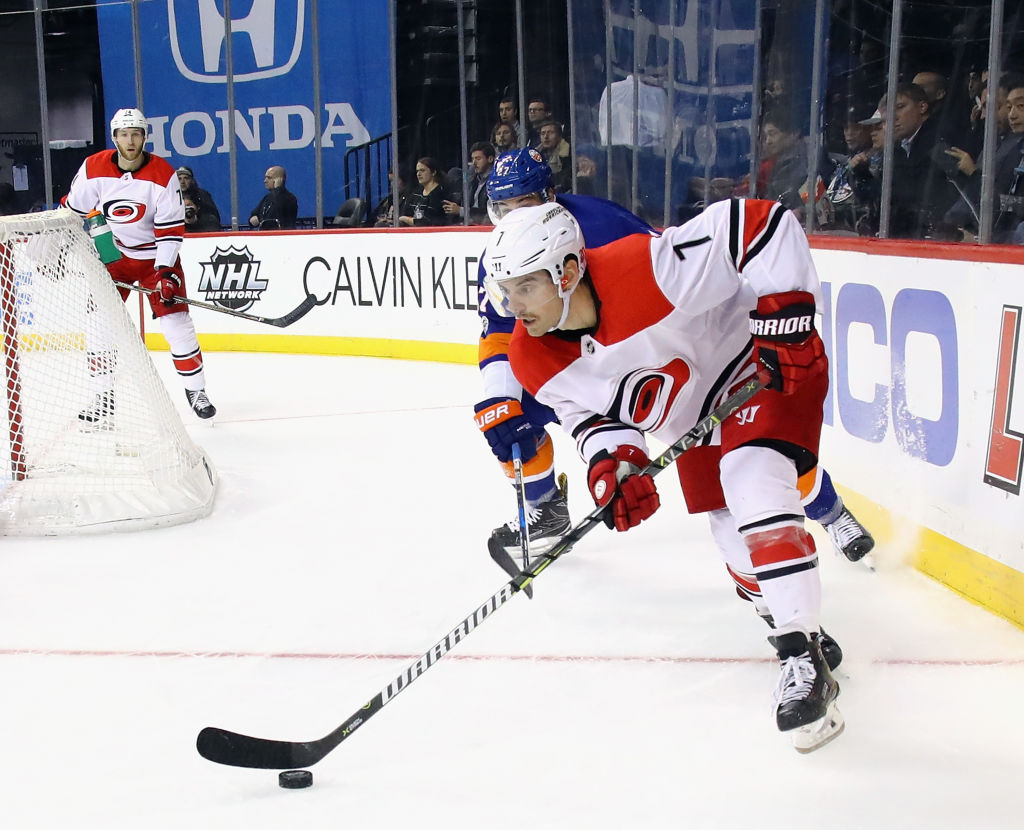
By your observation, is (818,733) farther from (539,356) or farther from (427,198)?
(427,198)

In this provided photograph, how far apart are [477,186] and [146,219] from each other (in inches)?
98.9

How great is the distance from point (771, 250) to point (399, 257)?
17.4ft

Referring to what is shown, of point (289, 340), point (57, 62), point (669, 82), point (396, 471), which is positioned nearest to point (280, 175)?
point (289, 340)

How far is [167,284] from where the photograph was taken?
5066mm

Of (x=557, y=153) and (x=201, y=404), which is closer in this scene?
(x=201, y=404)

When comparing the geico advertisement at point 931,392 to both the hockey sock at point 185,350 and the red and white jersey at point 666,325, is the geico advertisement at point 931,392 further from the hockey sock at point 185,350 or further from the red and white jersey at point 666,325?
the hockey sock at point 185,350

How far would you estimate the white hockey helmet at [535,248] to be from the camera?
1850mm

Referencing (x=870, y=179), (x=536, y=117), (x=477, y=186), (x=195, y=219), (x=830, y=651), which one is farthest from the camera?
(x=195, y=219)

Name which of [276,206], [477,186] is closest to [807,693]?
[477,186]

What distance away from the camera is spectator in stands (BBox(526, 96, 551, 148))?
22.0 feet

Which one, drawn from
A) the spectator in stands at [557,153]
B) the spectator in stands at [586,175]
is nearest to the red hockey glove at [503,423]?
the spectator in stands at [586,175]

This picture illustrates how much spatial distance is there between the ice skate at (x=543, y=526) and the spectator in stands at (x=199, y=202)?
234 inches

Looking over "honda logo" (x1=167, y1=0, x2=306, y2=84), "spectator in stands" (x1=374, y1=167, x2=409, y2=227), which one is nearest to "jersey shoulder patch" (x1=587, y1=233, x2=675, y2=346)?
"spectator in stands" (x1=374, y1=167, x2=409, y2=227)

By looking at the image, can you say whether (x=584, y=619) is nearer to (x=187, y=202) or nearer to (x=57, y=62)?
(x=187, y=202)
